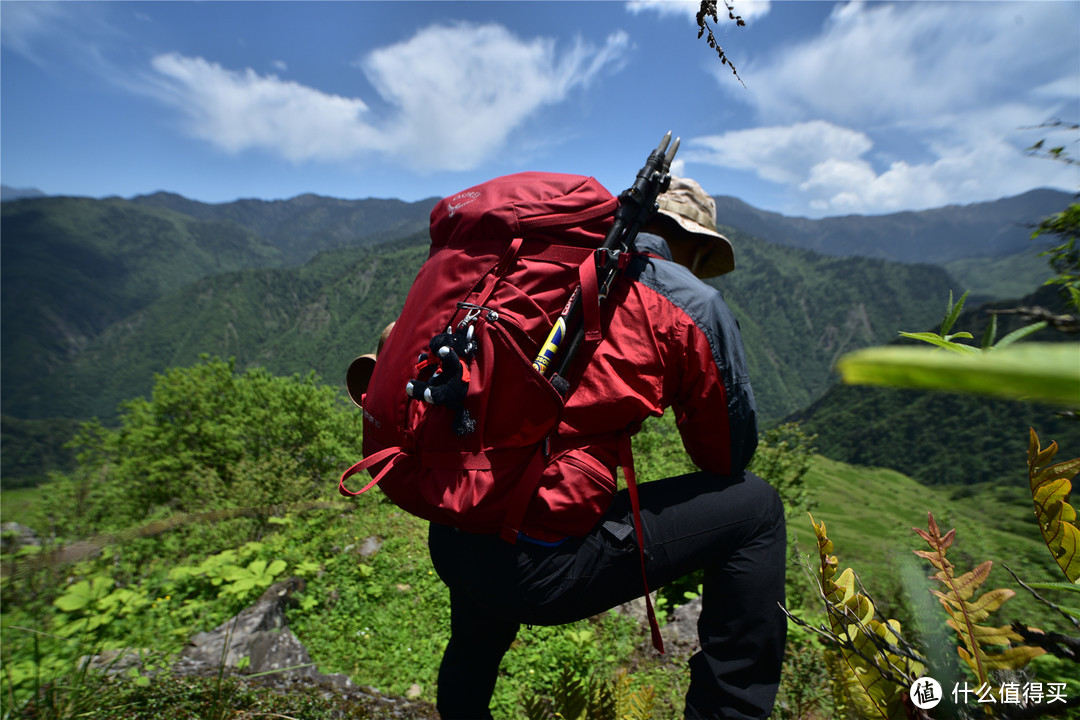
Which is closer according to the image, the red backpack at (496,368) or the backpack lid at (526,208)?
the red backpack at (496,368)

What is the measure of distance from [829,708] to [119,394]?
607ft

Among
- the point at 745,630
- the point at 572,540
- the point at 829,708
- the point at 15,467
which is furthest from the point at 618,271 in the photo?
the point at 15,467

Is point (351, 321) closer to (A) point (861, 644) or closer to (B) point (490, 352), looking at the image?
(B) point (490, 352)

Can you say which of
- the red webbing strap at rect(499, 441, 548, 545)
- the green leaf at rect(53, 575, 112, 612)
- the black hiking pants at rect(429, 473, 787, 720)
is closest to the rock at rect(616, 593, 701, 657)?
the black hiking pants at rect(429, 473, 787, 720)

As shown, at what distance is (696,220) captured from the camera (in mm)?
2434

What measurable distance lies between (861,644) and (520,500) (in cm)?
93

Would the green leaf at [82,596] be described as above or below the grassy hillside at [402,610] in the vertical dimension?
above

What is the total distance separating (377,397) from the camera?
5.95 feet

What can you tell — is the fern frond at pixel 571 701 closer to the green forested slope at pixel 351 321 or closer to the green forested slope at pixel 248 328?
the green forested slope at pixel 248 328

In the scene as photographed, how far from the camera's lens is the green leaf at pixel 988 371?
0.58 feet

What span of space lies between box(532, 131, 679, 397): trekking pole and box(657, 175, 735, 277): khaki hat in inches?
12.8

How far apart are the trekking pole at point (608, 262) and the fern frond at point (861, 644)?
89 centimetres

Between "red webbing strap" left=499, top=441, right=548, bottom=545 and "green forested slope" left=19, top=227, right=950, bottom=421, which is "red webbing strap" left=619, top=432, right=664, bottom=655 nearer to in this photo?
"red webbing strap" left=499, top=441, right=548, bottom=545

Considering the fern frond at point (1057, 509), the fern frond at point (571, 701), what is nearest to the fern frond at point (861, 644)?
the fern frond at point (1057, 509)
